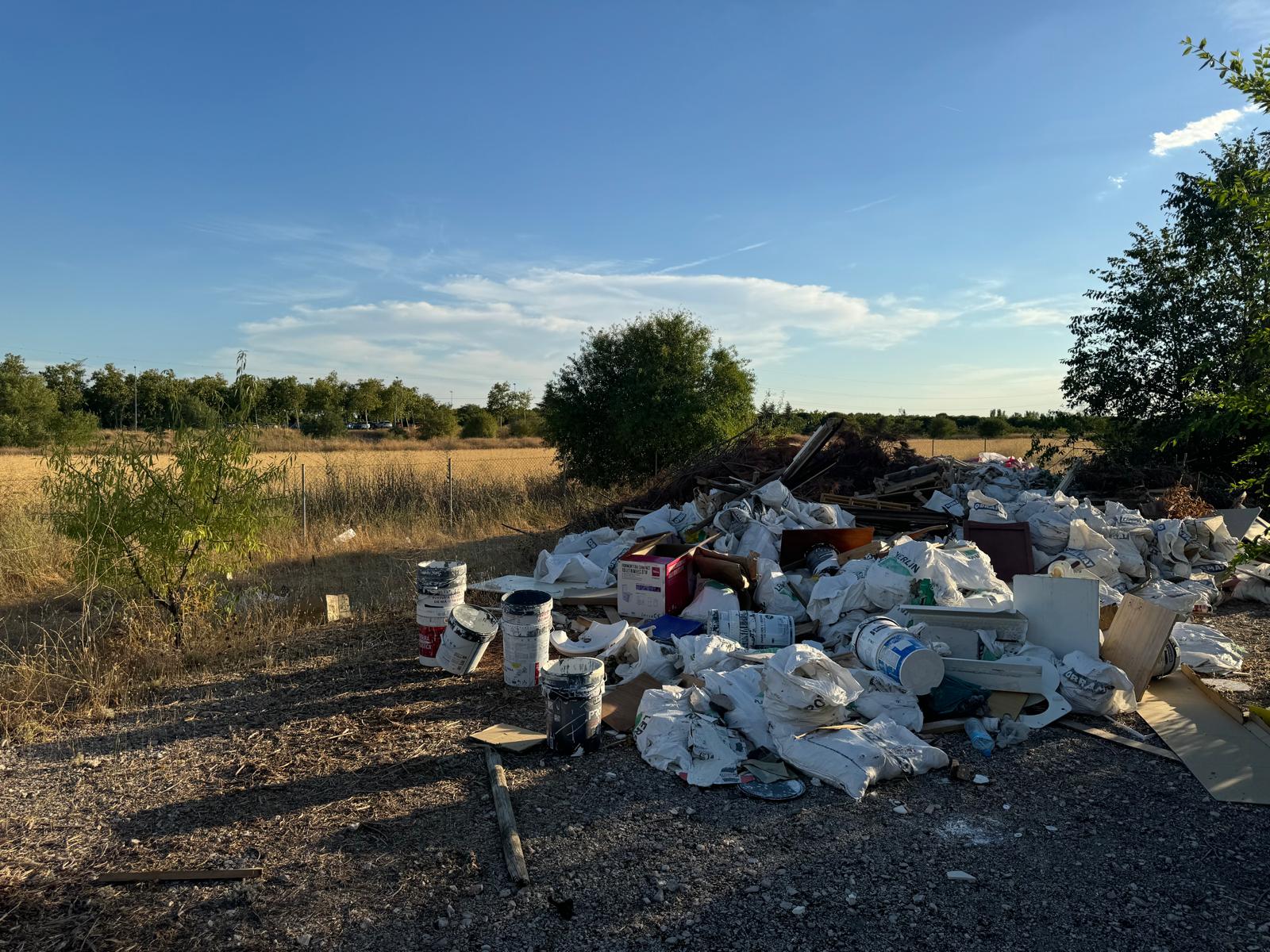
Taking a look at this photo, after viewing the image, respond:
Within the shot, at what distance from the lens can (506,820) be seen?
3.43m

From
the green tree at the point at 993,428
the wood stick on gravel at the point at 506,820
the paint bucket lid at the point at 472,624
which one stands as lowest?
the wood stick on gravel at the point at 506,820

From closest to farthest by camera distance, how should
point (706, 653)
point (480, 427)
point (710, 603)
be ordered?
1. point (706, 653)
2. point (710, 603)
3. point (480, 427)

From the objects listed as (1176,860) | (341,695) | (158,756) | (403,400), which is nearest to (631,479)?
(341,695)

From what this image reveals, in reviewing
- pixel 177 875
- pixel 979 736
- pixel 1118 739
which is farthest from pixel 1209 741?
pixel 177 875

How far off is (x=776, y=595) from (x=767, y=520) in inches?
64.8


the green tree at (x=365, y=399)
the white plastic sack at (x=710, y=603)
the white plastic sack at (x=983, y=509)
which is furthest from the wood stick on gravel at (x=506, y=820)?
the green tree at (x=365, y=399)

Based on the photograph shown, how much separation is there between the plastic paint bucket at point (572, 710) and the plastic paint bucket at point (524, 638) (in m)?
0.97

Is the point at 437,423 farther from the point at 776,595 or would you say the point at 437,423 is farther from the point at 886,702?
the point at 886,702

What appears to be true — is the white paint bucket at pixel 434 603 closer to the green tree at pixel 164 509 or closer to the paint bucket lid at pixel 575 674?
the green tree at pixel 164 509

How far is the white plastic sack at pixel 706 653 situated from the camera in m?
5.03

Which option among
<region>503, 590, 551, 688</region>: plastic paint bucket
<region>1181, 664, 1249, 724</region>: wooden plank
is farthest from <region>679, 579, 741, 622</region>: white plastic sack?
<region>1181, 664, 1249, 724</region>: wooden plank

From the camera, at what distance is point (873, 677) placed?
4.71 metres

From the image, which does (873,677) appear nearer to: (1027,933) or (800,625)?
(800,625)

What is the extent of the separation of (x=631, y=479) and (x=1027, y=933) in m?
12.4
